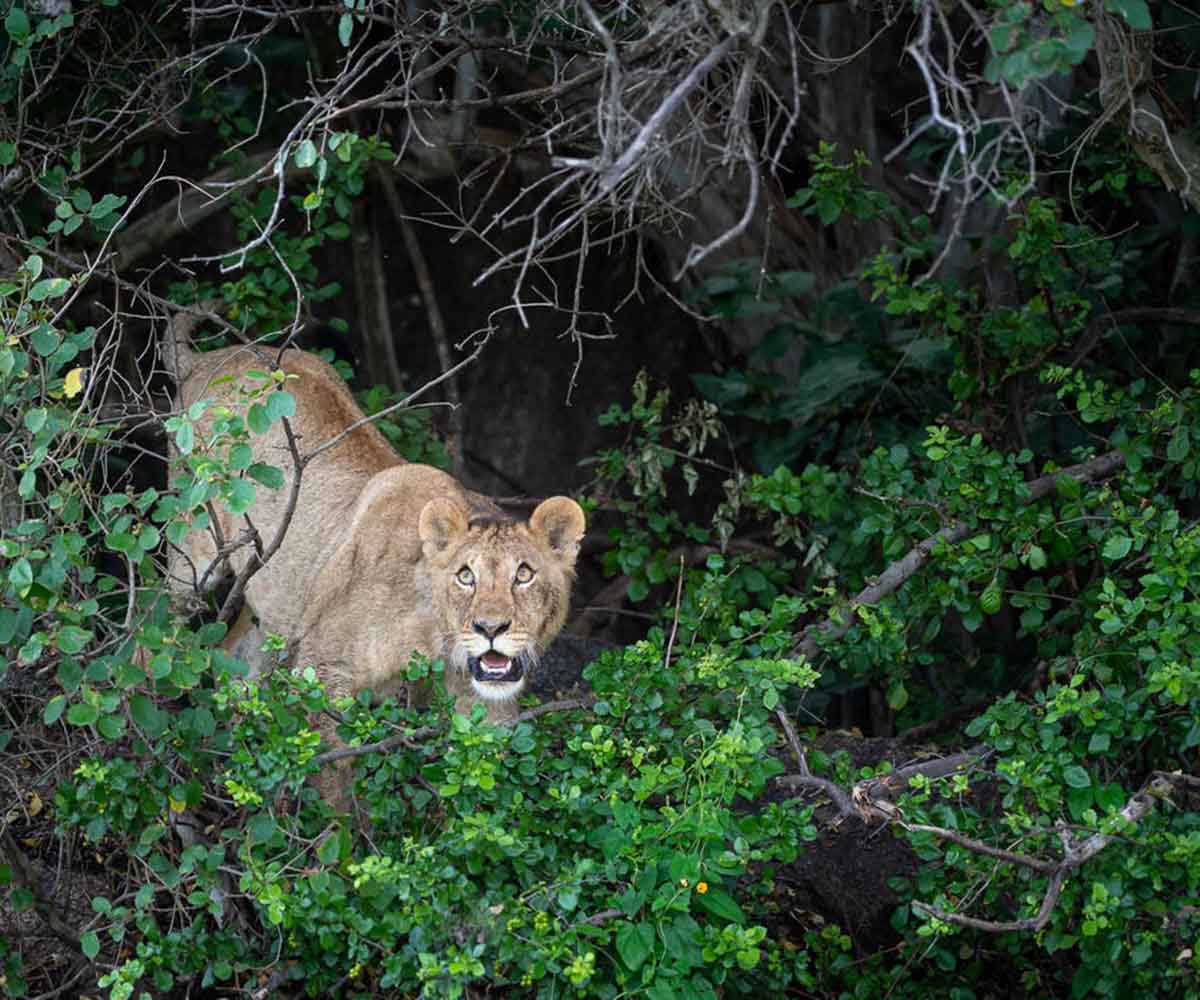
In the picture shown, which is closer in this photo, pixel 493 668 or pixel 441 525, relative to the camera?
pixel 493 668

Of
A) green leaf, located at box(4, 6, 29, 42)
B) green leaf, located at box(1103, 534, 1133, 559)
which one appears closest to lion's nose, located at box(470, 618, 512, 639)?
green leaf, located at box(1103, 534, 1133, 559)

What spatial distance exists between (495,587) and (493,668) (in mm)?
260

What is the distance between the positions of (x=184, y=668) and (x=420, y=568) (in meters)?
1.60

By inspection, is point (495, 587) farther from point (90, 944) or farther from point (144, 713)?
point (90, 944)

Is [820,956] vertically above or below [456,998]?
below

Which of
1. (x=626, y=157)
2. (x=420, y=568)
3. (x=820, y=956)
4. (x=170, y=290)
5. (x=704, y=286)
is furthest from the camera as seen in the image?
(x=704, y=286)

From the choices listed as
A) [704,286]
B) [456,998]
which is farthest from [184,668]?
[704,286]

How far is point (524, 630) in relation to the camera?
6.03 m

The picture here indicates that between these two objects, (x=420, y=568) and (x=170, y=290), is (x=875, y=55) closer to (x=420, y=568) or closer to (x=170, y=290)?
(x=170, y=290)

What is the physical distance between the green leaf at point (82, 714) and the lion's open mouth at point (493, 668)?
5.29ft

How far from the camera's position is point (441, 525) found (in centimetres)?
612

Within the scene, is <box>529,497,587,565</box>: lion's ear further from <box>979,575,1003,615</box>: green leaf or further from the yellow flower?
the yellow flower

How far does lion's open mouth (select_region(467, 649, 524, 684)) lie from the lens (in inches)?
235

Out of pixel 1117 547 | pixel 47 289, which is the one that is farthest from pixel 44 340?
pixel 1117 547
